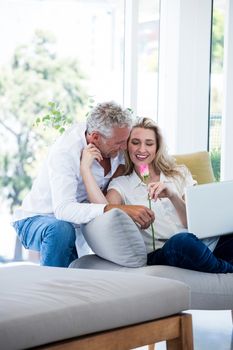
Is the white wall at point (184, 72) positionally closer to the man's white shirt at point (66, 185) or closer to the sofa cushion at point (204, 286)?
the man's white shirt at point (66, 185)

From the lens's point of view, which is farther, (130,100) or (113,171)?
(130,100)

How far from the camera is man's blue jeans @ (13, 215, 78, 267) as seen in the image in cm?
358

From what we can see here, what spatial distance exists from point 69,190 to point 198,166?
33.3 inches

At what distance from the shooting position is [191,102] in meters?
Answer: 5.81

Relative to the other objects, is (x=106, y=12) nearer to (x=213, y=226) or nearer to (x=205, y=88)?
(x=205, y=88)

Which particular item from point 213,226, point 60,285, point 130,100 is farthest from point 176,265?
point 130,100

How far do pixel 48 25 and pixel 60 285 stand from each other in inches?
128

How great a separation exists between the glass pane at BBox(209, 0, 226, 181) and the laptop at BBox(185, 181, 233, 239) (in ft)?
7.77

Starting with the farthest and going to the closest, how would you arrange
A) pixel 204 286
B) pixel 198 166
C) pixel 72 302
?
1. pixel 198 166
2. pixel 204 286
3. pixel 72 302

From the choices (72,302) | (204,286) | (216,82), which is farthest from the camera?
(216,82)

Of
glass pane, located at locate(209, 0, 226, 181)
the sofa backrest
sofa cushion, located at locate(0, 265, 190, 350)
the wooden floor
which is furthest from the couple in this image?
glass pane, located at locate(209, 0, 226, 181)

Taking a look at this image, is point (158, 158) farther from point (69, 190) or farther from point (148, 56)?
point (148, 56)

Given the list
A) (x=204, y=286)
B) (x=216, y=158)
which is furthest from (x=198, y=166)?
(x=216, y=158)

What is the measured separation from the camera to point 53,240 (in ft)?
11.7
